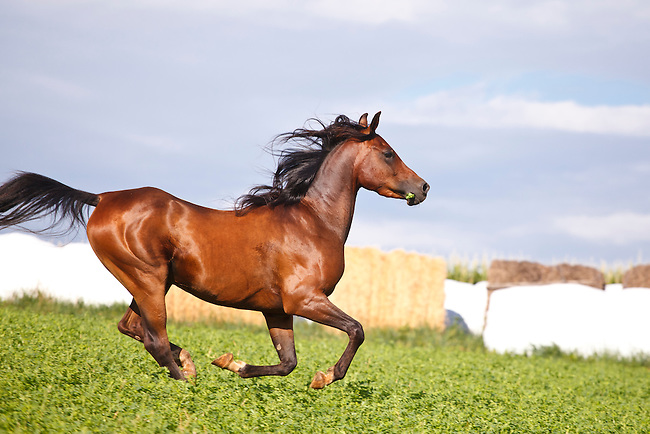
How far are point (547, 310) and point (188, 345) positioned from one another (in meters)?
11.6

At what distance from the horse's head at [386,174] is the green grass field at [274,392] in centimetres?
246

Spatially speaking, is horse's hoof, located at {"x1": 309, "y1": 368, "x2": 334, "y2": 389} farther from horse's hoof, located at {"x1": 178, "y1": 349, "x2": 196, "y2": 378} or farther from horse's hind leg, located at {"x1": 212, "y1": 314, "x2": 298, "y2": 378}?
horse's hoof, located at {"x1": 178, "y1": 349, "x2": 196, "y2": 378}

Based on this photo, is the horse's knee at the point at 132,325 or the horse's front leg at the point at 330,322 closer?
the horse's front leg at the point at 330,322

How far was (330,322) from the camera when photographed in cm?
650

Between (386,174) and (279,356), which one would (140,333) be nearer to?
(279,356)

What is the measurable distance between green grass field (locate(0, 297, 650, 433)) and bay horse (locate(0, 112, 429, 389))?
0.53 m

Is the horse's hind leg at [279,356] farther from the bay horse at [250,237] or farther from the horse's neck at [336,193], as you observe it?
the horse's neck at [336,193]

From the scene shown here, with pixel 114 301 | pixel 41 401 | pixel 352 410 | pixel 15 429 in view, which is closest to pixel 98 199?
pixel 41 401

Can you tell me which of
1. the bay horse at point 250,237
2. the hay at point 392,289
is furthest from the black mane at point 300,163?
the hay at point 392,289

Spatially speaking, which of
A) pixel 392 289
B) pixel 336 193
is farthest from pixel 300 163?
pixel 392 289

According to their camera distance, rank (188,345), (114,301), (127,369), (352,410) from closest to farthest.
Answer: (352,410), (127,369), (188,345), (114,301)

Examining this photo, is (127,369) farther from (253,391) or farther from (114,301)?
(114,301)

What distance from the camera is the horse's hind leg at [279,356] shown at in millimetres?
6906

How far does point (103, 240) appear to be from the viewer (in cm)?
675
